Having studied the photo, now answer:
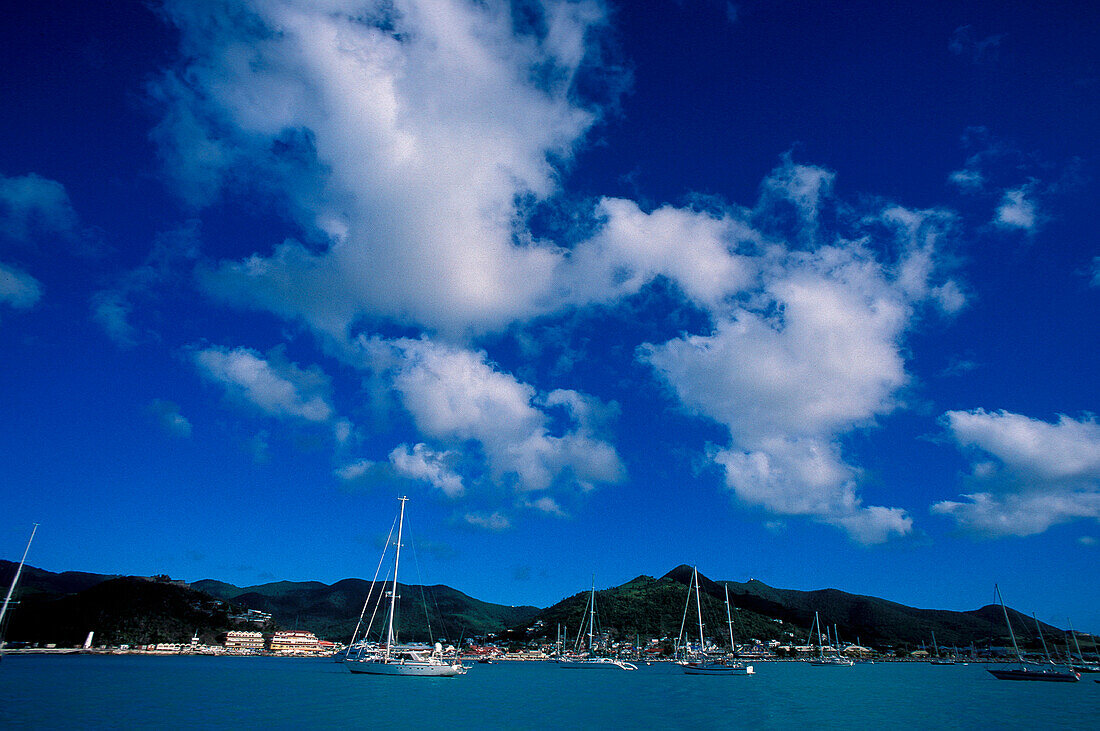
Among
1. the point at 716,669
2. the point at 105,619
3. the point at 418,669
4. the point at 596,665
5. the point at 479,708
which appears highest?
the point at 105,619

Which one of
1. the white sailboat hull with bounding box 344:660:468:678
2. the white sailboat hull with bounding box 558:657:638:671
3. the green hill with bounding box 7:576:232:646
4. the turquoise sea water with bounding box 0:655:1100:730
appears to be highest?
the green hill with bounding box 7:576:232:646

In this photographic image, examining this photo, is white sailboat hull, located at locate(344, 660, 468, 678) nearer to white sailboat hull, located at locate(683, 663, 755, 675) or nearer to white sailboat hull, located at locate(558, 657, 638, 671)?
white sailboat hull, located at locate(683, 663, 755, 675)

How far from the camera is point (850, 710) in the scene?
162 feet

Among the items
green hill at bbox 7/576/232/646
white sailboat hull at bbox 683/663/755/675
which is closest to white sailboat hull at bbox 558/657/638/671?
white sailboat hull at bbox 683/663/755/675

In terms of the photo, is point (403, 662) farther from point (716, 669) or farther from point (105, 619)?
point (105, 619)

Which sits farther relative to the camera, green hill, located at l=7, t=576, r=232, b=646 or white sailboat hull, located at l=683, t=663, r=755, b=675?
green hill, located at l=7, t=576, r=232, b=646

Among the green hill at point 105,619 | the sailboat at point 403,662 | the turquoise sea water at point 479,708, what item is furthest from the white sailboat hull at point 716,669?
the green hill at point 105,619

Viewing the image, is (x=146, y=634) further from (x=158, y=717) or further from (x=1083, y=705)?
(x=1083, y=705)

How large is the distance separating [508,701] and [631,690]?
765 inches

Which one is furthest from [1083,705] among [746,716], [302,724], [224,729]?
[224,729]

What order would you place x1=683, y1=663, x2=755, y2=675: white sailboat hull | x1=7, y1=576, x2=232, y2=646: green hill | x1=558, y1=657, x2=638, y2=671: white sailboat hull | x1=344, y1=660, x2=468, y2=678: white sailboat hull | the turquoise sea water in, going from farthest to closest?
x1=7, y1=576, x2=232, y2=646: green hill, x1=558, y1=657, x2=638, y2=671: white sailboat hull, x1=683, y1=663, x2=755, y2=675: white sailboat hull, x1=344, y1=660, x2=468, y2=678: white sailboat hull, the turquoise sea water

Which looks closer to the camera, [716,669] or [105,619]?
[716,669]

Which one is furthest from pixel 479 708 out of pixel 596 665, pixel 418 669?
pixel 596 665

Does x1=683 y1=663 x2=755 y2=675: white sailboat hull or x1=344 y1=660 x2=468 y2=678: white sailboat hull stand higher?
x1=683 y1=663 x2=755 y2=675: white sailboat hull
